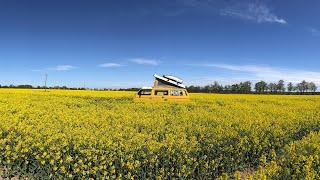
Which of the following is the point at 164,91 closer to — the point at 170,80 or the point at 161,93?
the point at 161,93

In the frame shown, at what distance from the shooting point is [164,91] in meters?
30.2

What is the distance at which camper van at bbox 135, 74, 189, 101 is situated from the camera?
97.1ft

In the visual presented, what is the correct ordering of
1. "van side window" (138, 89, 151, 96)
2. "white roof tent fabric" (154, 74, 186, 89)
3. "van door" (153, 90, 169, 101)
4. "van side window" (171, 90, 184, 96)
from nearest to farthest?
"van door" (153, 90, 169, 101), "van side window" (138, 89, 151, 96), "van side window" (171, 90, 184, 96), "white roof tent fabric" (154, 74, 186, 89)

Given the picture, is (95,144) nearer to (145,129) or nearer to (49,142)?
(49,142)

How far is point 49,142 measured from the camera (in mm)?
9906

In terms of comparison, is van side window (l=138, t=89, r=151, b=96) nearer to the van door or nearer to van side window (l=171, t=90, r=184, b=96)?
the van door

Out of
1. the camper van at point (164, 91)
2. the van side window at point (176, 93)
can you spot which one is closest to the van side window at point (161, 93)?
the camper van at point (164, 91)

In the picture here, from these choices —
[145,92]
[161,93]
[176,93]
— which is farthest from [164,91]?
[145,92]

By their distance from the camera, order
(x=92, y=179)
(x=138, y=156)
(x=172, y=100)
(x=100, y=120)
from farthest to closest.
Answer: (x=172, y=100), (x=100, y=120), (x=138, y=156), (x=92, y=179)

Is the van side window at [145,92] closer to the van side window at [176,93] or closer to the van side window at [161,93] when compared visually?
the van side window at [161,93]

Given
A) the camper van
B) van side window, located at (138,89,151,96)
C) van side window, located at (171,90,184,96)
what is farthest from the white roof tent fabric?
van side window, located at (138,89,151,96)

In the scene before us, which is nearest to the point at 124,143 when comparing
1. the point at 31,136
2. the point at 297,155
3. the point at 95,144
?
the point at 95,144

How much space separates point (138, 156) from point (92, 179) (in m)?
1.18

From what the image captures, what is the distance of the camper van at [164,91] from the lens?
2961 centimetres
